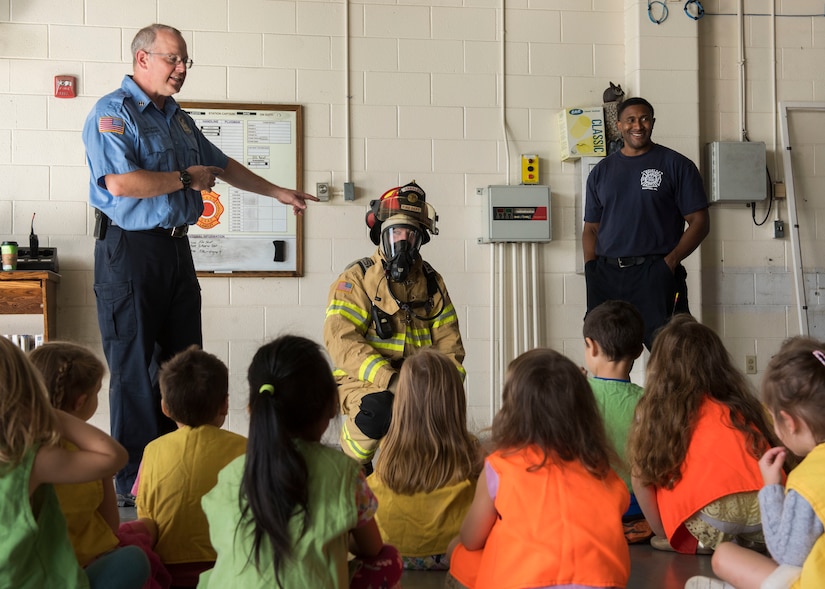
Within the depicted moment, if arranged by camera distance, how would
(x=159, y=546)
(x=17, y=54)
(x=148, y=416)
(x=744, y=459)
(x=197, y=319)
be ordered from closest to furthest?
(x=159, y=546), (x=744, y=459), (x=148, y=416), (x=197, y=319), (x=17, y=54)

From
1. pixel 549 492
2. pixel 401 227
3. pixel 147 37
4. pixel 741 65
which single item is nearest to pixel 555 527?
pixel 549 492

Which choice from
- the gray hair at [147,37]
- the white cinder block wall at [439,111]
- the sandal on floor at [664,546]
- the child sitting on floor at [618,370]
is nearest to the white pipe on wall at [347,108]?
the white cinder block wall at [439,111]

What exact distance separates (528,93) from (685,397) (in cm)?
338

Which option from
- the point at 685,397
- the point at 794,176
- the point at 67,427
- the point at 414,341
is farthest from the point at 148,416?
the point at 794,176

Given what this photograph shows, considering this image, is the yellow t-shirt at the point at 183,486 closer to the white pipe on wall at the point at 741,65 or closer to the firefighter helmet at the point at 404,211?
the firefighter helmet at the point at 404,211

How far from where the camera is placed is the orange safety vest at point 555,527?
195 cm

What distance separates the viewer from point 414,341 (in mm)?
3719

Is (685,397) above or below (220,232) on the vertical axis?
below

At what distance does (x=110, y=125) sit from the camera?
344 centimetres

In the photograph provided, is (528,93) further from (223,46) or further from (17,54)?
(17,54)

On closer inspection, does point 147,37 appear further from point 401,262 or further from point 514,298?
point 514,298

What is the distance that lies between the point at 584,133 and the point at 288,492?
164 inches

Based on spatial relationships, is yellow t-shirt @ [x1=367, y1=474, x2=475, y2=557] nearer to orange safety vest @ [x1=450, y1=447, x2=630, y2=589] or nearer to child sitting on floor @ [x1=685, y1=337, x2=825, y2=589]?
orange safety vest @ [x1=450, y1=447, x2=630, y2=589]

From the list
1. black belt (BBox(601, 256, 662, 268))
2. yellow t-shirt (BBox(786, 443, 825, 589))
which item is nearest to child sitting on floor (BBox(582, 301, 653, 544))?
yellow t-shirt (BBox(786, 443, 825, 589))
